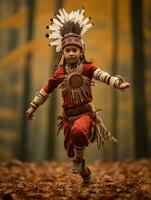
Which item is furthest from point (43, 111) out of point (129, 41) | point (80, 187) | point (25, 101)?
point (80, 187)

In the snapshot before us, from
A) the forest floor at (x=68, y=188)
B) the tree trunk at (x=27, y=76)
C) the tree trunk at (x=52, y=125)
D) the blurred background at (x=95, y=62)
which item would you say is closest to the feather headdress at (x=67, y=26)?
the forest floor at (x=68, y=188)

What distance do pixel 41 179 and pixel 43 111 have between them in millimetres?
5944

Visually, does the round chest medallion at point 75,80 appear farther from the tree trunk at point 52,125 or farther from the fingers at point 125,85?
the tree trunk at point 52,125

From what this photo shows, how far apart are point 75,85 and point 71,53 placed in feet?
0.79

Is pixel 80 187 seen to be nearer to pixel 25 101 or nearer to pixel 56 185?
pixel 56 185

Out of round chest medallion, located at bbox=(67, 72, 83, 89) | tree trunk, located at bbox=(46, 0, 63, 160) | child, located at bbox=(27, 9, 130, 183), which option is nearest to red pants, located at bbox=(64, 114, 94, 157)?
child, located at bbox=(27, 9, 130, 183)

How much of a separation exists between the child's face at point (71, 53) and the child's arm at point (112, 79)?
19 cm

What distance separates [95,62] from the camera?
848cm

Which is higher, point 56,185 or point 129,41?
point 129,41

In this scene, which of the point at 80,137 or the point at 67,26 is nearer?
the point at 80,137

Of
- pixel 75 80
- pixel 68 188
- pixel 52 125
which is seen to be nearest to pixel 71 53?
pixel 75 80

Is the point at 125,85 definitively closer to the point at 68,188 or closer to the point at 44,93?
the point at 44,93

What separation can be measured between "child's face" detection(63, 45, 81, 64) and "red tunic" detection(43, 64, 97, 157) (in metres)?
0.09

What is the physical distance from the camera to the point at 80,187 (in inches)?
147
